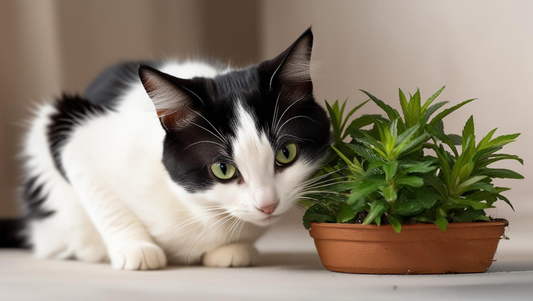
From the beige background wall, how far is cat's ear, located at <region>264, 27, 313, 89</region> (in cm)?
114

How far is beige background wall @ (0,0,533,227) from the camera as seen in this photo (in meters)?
2.16

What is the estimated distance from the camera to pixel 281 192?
1.19 m

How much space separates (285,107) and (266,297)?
0.40 meters

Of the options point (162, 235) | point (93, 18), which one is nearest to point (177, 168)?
point (162, 235)

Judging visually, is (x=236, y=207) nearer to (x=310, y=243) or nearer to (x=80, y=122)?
(x=80, y=122)

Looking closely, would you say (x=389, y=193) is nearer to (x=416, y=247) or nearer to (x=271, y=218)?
(x=416, y=247)

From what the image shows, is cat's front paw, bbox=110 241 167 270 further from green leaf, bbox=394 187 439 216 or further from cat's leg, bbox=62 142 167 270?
green leaf, bbox=394 187 439 216

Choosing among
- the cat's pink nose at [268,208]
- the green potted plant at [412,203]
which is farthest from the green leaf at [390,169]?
the cat's pink nose at [268,208]

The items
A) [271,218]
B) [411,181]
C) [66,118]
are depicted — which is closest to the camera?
[411,181]

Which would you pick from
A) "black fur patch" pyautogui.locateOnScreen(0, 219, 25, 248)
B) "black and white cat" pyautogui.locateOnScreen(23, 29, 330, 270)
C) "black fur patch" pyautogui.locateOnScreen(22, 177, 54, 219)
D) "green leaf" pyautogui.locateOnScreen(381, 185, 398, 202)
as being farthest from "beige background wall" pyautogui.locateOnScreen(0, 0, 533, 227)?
"green leaf" pyautogui.locateOnScreen(381, 185, 398, 202)

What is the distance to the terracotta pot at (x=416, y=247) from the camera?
115cm

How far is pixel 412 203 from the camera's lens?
112 cm

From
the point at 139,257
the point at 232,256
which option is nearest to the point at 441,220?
the point at 232,256

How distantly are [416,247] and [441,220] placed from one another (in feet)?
0.28
